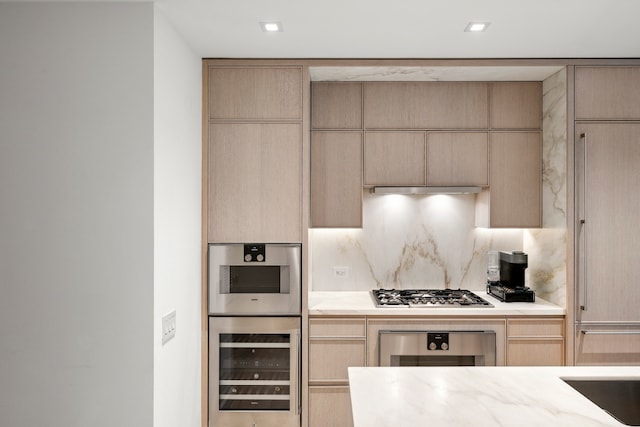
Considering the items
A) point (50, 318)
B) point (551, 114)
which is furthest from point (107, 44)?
point (551, 114)

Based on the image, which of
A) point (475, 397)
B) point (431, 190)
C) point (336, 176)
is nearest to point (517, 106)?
point (431, 190)

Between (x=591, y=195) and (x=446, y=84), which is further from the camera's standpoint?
(x=446, y=84)

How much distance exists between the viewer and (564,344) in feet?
9.60

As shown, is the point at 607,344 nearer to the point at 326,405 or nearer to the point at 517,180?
the point at 517,180

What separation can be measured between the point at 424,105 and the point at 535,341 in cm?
174

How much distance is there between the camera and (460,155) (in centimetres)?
325

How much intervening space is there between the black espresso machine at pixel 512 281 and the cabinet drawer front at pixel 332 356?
1.05m

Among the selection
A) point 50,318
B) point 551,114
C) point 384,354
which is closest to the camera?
point 50,318

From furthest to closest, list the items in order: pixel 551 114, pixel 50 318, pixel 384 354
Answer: pixel 551 114 → pixel 384 354 → pixel 50 318

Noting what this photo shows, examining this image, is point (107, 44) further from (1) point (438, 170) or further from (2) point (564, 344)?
(2) point (564, 344)

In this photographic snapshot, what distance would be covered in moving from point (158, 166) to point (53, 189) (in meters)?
0.47

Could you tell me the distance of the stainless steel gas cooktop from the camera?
3.00 m

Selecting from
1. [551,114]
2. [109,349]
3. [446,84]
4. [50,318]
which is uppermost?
[446,84]

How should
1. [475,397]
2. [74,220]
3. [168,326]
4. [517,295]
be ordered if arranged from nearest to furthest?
1. [475,397]
2. [74,220]
3. [168,326]
4. [517,295]
